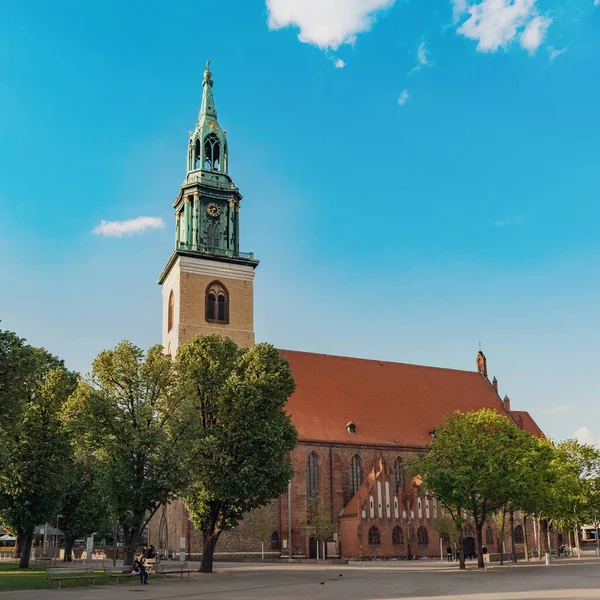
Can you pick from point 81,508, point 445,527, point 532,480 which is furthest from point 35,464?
point 445,527

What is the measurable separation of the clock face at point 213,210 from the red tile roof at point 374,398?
1410 cm

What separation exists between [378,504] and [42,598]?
3634 centimetres

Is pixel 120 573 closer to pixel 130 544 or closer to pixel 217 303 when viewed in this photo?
pixel 130 544

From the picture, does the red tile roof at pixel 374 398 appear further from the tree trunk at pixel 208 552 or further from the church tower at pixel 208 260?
the tree trunk at pixel 208 552

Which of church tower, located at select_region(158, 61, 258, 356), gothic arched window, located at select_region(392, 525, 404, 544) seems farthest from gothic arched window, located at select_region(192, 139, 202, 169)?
gothic arched window, located at select_region(392, 525, 404, 544)

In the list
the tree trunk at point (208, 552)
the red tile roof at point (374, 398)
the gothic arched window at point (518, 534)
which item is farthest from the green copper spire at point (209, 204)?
the gothic arched window at point (518, 534)

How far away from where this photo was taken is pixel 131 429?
106 ft

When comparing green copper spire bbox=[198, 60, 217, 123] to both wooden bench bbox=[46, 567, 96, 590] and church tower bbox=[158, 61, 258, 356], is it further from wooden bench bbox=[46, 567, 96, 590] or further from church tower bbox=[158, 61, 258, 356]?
wooden bench bbox=[46, 567, 96, 590]

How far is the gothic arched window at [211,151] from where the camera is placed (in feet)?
193

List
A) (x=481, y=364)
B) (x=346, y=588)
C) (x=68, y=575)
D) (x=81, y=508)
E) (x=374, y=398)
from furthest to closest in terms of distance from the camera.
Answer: (x=481, y=364) < (x=374, y=398) < (x=81, y=508) < (x=68, y=575) < (x=346, y=588)

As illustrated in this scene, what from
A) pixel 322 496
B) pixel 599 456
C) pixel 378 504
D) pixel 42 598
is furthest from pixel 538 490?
pixel 42 598

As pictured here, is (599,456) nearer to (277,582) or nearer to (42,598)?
(277,582)

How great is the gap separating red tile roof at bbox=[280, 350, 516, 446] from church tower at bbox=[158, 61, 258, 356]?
8253 millimetres

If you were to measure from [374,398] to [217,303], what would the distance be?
18047mm
